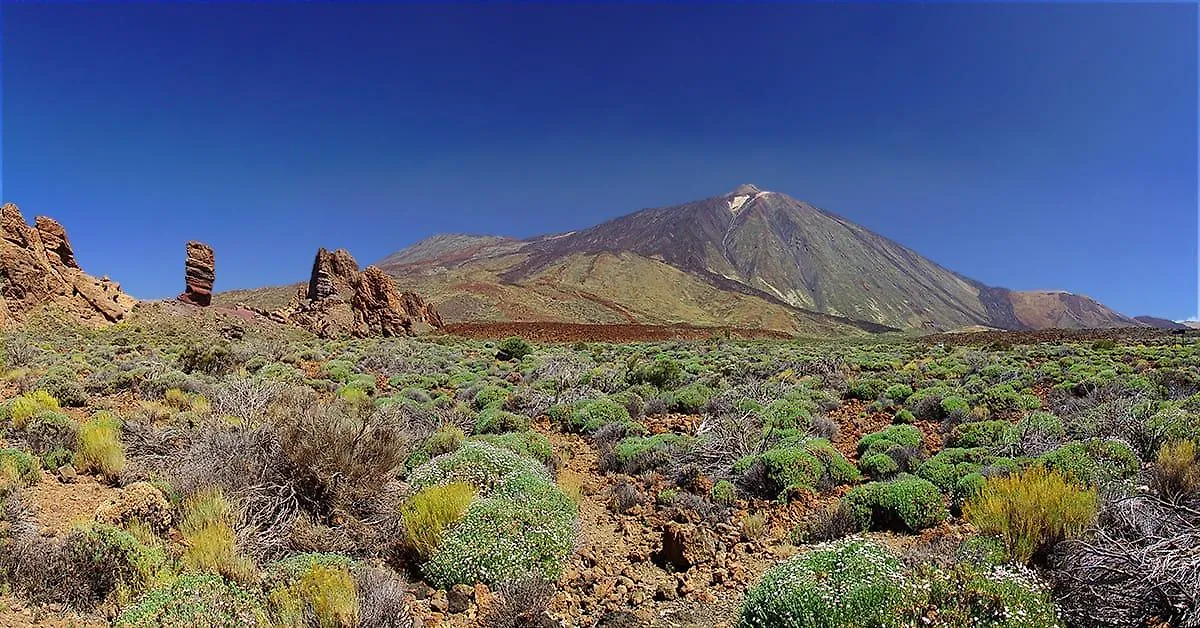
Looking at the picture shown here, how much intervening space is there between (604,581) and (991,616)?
2338 millimetres

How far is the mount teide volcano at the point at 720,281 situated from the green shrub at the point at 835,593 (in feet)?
165

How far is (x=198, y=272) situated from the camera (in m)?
31.8

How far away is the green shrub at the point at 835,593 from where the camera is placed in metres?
3.04

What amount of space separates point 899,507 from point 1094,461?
1843mm

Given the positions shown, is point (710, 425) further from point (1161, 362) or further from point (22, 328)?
point (22, 328)

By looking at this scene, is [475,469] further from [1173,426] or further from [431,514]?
[1173,426]

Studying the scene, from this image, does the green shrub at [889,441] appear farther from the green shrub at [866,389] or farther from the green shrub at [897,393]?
the green shrub at [866,389]

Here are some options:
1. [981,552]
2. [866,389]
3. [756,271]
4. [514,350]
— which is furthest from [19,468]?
[756,271]

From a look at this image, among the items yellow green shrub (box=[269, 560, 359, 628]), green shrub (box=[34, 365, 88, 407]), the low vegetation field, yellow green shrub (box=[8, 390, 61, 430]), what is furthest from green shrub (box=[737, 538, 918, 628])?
green shrub (box=[34, 365, 88, 407])

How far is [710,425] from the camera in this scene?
8062 mm

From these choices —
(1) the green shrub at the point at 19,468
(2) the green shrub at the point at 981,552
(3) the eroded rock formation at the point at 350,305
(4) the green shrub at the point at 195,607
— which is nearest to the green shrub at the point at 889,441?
(2) the green shrub at the point at 981,552

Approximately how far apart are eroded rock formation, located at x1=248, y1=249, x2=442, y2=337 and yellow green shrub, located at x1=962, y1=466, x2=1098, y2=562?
95.3ft

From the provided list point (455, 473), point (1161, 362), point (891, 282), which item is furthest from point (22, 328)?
point (891, 282)

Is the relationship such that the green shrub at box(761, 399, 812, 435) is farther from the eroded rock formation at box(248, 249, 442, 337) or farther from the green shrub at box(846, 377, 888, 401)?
the eroded rock formation at box(248, 249, 442, 337)
